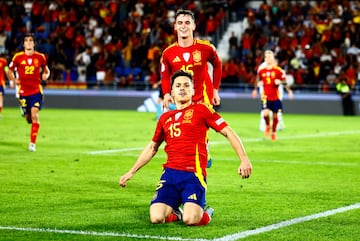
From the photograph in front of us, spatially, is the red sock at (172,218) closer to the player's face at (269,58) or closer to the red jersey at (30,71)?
the red jersey at (30,71)

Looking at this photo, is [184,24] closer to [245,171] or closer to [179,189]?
[179,189]

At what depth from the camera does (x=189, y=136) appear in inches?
377

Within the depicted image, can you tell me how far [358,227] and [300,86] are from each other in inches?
1188

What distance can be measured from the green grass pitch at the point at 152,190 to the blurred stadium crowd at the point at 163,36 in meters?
15.6

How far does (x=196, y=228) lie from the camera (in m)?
8.98

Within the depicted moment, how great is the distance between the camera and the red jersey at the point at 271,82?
78.6 ft

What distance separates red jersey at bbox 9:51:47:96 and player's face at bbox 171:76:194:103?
10460 millimetres

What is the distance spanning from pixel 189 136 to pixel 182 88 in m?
0.53

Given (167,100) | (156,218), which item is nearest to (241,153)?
(156,218)

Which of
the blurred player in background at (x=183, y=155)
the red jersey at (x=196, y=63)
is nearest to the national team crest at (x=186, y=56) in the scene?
the red jersey at (x=196, y=63)

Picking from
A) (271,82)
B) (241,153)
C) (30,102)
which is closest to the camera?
(241,153)

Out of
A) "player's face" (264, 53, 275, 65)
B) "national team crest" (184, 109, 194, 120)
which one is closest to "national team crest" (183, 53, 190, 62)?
"national team crest" (184, 109, 194, 120)

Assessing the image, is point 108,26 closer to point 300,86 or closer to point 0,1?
point 0,1

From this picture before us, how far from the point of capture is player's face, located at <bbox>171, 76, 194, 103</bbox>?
9492 mm
